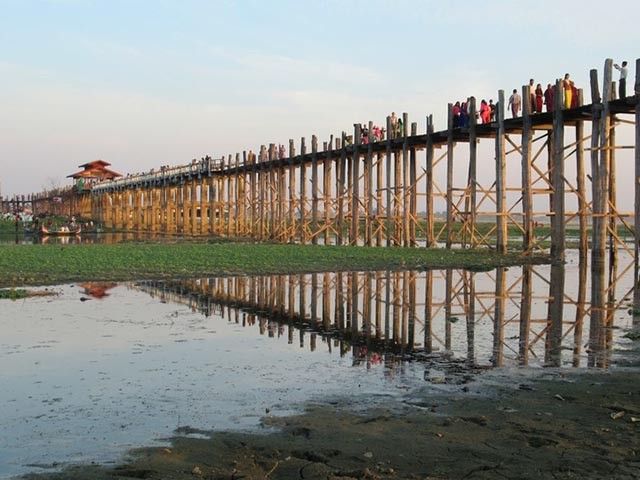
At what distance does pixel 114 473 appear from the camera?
513cm

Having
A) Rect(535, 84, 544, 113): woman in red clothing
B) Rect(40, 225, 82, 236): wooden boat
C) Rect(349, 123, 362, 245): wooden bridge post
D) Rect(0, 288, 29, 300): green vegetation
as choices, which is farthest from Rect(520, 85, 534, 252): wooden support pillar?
Rect(40, 225, 82, 236): wooden boat

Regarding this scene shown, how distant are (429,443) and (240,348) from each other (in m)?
4.70

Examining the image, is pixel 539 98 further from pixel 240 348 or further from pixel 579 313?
pixel 240 348

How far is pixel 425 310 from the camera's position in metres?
13.6

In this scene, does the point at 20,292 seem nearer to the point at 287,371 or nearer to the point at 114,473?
the point at 287,371

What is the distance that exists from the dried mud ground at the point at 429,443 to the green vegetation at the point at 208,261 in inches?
517

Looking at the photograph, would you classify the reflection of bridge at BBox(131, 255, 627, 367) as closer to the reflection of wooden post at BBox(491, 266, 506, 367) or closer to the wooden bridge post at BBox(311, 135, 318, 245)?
the reflection of wooden post at BBox(491, 266, 506, 367)

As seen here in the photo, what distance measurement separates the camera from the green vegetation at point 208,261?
19766 mm

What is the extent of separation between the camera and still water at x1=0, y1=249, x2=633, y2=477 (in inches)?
259

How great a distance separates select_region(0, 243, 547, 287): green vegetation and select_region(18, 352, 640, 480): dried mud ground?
13136mm

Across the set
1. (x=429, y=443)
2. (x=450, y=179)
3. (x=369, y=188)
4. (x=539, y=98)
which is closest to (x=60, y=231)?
(x=369, y=188)

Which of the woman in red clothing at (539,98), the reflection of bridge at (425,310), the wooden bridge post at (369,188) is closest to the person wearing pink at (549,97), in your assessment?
the woman in red clothing at (539,98)

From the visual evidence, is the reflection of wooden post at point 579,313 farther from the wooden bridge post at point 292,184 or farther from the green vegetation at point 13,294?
the wooden bridge post at point 292,184

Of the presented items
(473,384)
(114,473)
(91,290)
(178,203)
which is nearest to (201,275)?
(91,290)
